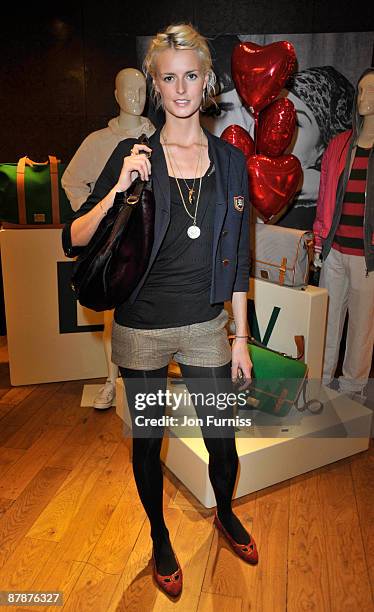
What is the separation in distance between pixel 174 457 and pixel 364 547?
88 cm

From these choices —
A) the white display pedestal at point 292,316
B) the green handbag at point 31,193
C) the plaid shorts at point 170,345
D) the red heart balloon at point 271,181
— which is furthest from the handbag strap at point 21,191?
the plaid shorts at point 170,345

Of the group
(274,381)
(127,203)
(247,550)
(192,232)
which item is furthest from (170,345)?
(274,381)

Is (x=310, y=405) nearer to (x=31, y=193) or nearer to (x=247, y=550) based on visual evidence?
(x=247, y=550)

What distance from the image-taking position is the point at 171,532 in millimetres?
2094

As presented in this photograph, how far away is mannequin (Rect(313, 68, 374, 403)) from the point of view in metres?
3.01

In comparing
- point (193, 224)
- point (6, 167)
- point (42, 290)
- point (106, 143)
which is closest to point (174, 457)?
point (193, 224)

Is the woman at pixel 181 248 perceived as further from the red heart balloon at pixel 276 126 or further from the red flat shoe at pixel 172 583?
the red heart balloon at pixel 276 126

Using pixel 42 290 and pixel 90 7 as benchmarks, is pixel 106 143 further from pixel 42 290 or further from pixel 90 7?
pixel 90 7

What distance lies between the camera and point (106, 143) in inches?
120

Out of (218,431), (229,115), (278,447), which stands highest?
(229,115)

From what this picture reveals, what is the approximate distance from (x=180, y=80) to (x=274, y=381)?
1440 millimetres

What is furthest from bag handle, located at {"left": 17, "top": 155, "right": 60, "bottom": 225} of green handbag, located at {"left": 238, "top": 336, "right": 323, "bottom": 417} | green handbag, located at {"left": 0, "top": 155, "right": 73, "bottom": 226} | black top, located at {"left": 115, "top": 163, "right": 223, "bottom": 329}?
black top, located at {"left": 115, "top": 163, "right": 223, "bottom": 329}

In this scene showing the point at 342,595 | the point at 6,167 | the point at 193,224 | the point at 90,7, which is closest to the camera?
the point at 193,224

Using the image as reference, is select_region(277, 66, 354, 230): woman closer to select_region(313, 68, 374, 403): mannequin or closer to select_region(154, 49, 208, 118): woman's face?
select_region(313, 68, 374, 403): mannequin
